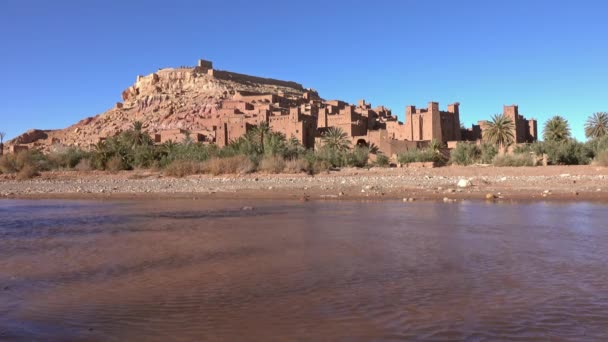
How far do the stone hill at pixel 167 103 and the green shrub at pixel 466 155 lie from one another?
40.6 meters

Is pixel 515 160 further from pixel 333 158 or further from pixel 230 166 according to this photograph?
pixel 230 166

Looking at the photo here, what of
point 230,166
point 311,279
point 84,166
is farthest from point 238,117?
point 311,279

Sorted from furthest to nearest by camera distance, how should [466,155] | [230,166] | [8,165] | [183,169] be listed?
[8,165], [466,155], [183,169], [230,166]

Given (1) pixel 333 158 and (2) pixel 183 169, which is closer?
(2) pixel 183 169

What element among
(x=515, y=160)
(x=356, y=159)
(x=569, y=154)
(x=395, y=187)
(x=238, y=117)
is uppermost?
(x=238, y=117)

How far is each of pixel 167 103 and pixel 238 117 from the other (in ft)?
101

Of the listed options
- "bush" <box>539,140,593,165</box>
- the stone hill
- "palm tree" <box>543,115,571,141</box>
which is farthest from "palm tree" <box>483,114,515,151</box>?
the stone hill

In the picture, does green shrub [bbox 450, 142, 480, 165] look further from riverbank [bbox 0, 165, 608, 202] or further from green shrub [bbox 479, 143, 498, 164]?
riverbank [bbox 0, 165, 608, 202]

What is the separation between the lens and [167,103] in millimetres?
83562

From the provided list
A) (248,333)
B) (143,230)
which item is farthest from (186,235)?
(248,333)

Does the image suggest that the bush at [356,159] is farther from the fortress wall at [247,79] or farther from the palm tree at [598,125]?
the fortress wall at [247,79]

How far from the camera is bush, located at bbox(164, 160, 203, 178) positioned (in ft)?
86.5

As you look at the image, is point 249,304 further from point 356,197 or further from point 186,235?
point 356,197

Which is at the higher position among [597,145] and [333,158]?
[597,145]
